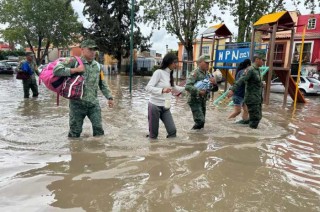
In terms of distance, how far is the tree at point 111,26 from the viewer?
112ft

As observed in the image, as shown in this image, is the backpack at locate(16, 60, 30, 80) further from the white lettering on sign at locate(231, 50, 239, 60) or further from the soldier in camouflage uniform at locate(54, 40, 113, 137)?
the white lettering on sign at locate(231, 50, 239, 60)

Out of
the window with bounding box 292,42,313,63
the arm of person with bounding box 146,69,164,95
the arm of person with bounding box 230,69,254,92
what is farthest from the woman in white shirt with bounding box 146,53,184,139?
the window with bounding box 292,42,313,63

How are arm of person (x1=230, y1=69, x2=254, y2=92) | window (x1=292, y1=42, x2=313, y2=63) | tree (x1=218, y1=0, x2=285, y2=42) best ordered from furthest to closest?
window (x1=292, y1=42, x2=313, y2=63), tree (x1=218, y1=0, x2=285, y2=42), arm of person (x1=230, y1=69, x2=254, y2=92)

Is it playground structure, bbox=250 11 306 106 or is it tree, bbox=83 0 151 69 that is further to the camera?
tree, bbox=83 0 151 69

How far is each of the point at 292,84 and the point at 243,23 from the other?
976cm

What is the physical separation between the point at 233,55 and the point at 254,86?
22.1 ft

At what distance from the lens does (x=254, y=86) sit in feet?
21.1

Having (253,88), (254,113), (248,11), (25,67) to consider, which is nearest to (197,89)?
(253,88)

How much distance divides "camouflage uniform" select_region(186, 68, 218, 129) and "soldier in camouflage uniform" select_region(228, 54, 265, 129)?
2.31ft

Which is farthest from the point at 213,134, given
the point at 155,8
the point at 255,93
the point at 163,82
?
the point at 155,8

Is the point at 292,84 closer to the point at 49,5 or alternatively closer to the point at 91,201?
the point at 91,201

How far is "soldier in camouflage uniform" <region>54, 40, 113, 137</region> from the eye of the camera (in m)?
4.48

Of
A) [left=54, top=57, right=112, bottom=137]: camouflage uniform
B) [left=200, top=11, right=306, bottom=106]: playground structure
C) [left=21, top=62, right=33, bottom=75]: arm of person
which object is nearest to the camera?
[left=54, top=57, right=112, bottom=137]: camouflage uniform

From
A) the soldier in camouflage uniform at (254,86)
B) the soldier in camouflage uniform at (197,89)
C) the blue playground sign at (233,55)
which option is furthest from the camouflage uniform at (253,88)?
the blue playground sign at (233,55)
